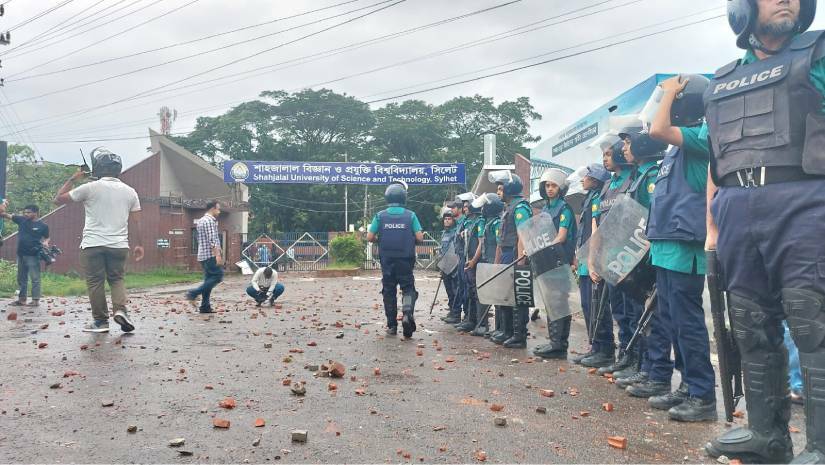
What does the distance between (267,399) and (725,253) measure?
9.77ft

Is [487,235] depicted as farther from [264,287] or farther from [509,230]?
[264,287]

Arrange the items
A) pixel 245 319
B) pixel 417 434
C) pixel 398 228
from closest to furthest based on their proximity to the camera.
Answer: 1. pixel 417 434
2. pixel 398 228
3. pixel 245 319

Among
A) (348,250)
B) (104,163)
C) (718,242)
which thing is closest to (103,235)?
(104,163)

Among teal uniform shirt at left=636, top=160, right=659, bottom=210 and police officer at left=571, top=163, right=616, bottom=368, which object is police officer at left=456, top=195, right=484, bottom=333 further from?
teal uniform shirt at left=636, top=160, right=659, bottom=210

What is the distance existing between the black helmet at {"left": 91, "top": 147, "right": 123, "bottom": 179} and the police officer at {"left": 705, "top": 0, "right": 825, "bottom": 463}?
6.50 meters

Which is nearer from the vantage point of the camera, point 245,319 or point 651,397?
point 651,397

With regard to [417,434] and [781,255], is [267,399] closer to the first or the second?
[417,434]

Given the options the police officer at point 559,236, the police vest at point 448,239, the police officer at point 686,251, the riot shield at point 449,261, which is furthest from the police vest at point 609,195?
the police vest at point 448,239

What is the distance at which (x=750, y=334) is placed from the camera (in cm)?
300

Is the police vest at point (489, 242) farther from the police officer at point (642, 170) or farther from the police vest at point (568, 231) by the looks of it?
the police officer at point (642, 170)

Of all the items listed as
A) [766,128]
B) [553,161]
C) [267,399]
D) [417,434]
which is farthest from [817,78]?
[553,161]

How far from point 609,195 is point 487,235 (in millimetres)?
2635

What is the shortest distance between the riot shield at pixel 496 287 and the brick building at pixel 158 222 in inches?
791

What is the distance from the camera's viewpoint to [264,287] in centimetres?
1164
